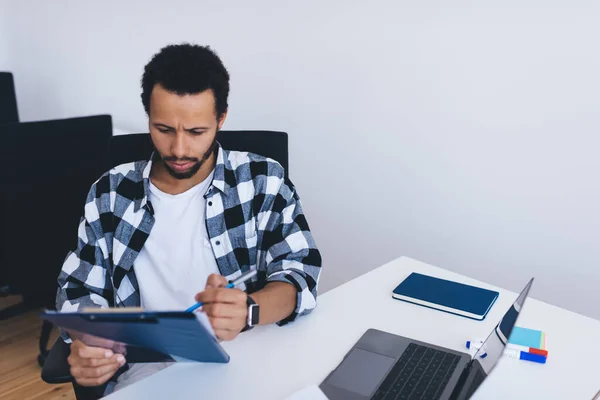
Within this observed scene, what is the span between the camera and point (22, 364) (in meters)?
2.36

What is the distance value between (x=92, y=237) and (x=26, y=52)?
7.67ft

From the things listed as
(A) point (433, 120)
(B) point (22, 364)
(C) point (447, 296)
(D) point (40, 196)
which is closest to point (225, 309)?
(C) point (447, 296)

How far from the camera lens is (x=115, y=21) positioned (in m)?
2.84

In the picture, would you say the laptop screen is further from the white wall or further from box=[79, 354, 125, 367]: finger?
the white wall

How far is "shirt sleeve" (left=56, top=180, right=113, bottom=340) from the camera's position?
1.32 m

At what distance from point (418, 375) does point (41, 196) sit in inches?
59.6

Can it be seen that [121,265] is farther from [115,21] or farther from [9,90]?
[9,90]

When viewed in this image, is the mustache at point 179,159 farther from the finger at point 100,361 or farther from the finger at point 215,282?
the finger at point 100,361

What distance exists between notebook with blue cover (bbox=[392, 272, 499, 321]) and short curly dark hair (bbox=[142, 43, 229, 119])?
0.59m

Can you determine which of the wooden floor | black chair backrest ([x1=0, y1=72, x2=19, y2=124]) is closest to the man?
the wooden floor

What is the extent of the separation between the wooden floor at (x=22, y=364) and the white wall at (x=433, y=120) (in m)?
1.12

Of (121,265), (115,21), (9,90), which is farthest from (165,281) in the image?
(9,90)

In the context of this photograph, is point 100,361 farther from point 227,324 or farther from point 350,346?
point 350,346

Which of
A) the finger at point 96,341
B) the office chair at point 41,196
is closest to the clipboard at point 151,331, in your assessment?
the finger at point 96,341
